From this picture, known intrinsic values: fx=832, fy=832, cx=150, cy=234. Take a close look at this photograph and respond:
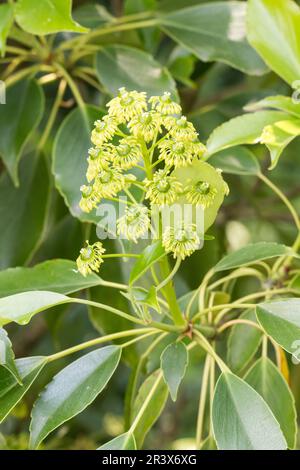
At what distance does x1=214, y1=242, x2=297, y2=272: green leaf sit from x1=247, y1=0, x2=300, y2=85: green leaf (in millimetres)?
182

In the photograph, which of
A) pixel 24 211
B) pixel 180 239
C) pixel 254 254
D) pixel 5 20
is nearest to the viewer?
pixel 180 239

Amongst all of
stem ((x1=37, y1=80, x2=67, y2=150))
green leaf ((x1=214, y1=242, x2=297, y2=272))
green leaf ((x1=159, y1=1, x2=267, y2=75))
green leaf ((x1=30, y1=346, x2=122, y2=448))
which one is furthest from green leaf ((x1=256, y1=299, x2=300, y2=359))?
stem ((x1=37, y1=80, x2=67, y2=150))

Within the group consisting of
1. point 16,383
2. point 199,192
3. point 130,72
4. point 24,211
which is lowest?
point 24,211

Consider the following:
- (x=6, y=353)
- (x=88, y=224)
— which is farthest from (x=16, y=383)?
(x=88, y=224)

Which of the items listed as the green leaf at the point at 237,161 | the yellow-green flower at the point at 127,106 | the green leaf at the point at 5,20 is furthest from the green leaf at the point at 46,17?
the green leaf at the point at 237,161

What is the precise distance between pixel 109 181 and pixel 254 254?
180mm

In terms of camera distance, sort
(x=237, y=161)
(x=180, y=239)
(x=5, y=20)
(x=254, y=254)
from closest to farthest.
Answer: (x=180, y=239)
(x=254, y=254)
(x=5, y=20)
(x=237, y=161)

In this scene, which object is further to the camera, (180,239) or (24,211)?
(24,211)

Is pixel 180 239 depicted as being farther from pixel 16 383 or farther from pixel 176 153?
pixel 16 383

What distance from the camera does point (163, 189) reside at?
708mm

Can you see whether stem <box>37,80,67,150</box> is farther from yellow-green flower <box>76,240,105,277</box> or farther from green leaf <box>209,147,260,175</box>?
yellow-green flower <box>76,240,105,277</box>

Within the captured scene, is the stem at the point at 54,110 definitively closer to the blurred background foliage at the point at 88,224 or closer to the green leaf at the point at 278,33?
the blurred background foliage at the point at 88,224

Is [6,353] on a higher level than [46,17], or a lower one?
lower

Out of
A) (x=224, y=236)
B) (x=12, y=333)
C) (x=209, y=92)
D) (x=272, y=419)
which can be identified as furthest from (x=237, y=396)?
(x=209, y=92)
